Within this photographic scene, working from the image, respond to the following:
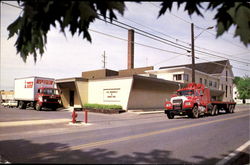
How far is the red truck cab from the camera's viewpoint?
91.2 feet

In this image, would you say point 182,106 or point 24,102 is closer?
point 182,106

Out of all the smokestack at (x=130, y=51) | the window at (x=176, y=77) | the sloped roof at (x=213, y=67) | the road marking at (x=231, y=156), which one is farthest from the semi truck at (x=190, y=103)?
the sloped roof at (x=213, y=67)

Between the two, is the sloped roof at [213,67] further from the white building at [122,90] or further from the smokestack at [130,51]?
the smokestack at [130,51]

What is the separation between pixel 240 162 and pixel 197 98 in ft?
44.5

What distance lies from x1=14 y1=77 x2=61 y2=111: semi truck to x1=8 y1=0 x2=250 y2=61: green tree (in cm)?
2608

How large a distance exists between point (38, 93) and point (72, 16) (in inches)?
1097

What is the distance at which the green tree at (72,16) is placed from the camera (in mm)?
2711

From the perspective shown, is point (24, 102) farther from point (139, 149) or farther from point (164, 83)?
point (139, 149)

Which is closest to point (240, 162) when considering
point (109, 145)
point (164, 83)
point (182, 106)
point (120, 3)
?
point (109, 145)

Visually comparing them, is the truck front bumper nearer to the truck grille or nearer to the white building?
the truck grille

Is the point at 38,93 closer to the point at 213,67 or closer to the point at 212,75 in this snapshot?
the point at 212,75

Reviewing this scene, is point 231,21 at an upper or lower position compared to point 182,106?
→ upper

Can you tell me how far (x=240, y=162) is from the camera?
6.19 m

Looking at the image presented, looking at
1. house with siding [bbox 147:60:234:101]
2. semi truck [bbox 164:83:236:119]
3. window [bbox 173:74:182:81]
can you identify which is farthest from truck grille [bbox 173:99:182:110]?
window [bbox 173:74:182:81]
